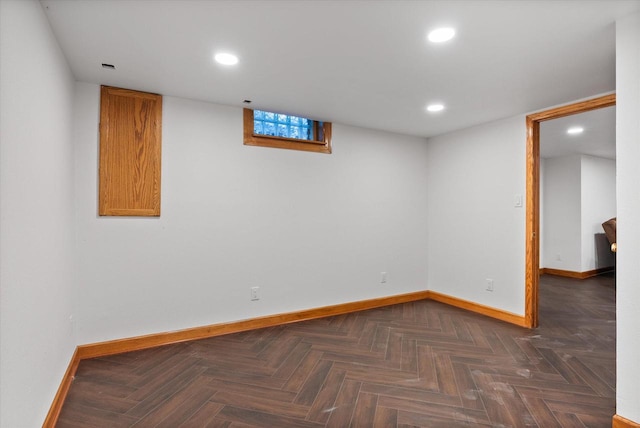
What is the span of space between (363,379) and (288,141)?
93.8 inches

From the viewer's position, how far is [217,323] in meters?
3.05

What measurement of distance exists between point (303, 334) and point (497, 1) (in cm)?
287

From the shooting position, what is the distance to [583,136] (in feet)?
15.1

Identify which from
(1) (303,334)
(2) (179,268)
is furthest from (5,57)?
(1) (303,334)

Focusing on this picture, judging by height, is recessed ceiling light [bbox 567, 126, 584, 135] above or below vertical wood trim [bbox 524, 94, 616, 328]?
above

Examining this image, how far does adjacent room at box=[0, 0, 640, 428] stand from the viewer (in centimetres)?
167

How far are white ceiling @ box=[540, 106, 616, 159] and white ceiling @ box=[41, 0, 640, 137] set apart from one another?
1133mm

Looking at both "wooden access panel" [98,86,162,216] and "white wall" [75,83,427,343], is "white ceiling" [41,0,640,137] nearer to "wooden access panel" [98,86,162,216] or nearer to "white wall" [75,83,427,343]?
"wooden access panel" [98,86,162,216]

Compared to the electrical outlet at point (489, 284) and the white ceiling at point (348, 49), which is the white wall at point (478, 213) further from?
the white ceiling at point (348, 49)

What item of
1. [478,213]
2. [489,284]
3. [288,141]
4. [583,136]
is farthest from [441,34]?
[583,136]

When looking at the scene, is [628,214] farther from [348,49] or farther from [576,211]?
[576,211]

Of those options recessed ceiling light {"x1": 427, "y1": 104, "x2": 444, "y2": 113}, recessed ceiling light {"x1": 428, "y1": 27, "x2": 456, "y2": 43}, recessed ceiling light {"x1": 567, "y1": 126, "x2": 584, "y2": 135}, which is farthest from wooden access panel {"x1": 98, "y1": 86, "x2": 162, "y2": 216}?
recessed ceiling light {"x1": 567, "y1": 126, "x2": 584, "y2": 135}

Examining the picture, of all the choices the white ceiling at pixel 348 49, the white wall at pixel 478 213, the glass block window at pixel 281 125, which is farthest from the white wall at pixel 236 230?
the white ceiling at pixel 348 49

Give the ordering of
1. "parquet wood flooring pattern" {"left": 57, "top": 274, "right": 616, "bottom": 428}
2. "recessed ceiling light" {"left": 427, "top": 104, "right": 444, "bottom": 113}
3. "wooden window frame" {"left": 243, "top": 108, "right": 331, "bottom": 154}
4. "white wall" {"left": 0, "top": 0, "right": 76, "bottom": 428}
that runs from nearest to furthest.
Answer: "white wall" {"left": 0, "top": 0, "right": 76, "bottom": 428} → "parquet wood flooring pattern" {"left": 57, "top": 274, "right": 616, "bottom": 428} → "recessed ceiling light" {"left": 427, "top": 104, "right": 444, "bottom": 113} → "wooden window frame" {"left": 243, "top": 108, "right": 331, "bottom": 154}
